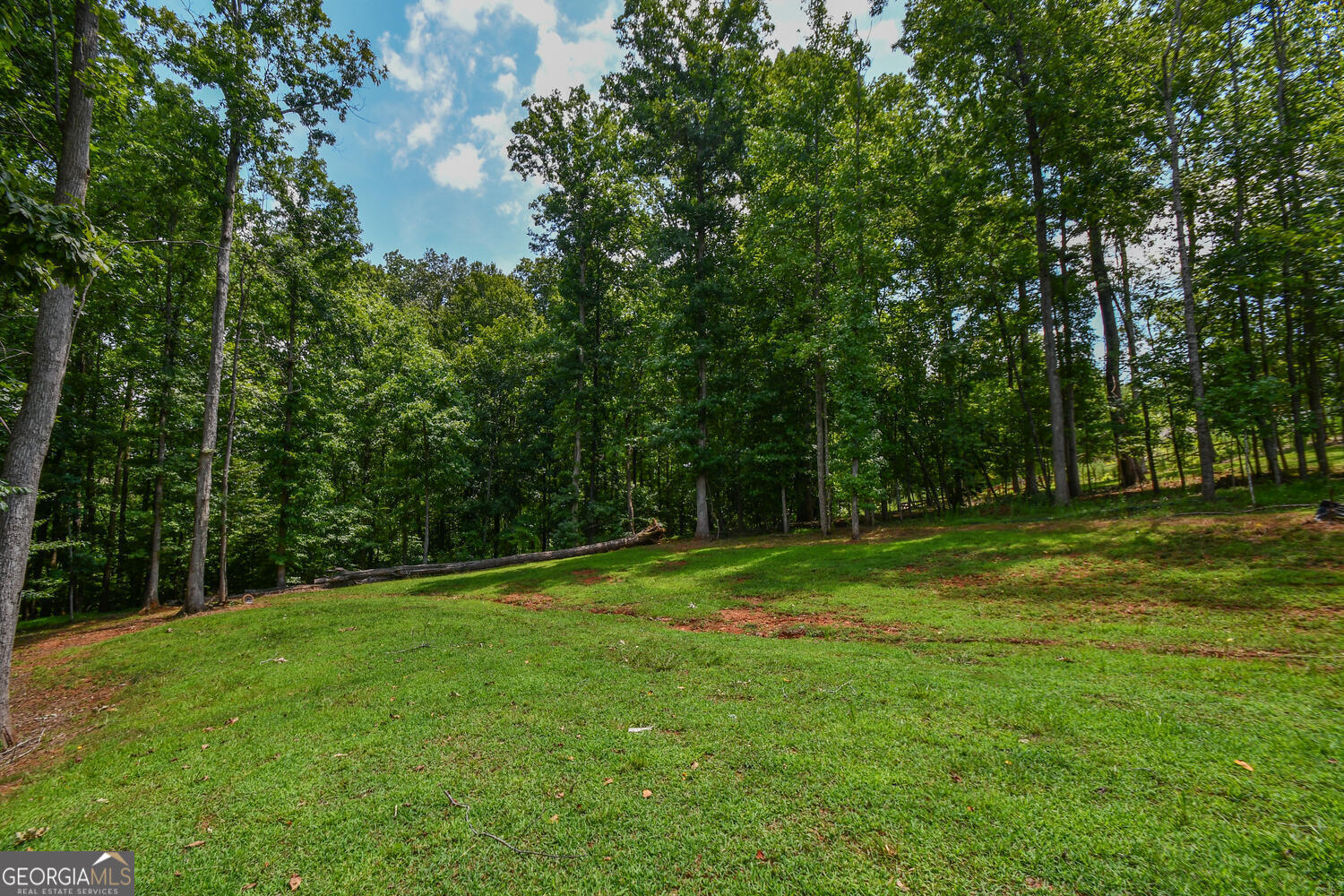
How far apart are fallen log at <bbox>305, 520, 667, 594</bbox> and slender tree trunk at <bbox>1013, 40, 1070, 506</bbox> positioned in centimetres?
1601

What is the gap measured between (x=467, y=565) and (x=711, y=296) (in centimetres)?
1639

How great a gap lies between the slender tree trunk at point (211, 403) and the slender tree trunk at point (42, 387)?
28.6ft

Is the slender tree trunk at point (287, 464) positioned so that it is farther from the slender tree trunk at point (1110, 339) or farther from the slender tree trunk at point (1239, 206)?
the slender tree trunk at point (1110, 339)

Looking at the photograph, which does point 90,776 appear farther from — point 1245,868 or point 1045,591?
point 1045,591

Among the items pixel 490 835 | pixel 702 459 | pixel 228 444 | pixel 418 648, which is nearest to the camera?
pixel 490 835

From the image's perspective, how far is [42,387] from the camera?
219 inches

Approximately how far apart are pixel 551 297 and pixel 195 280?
15893 mm

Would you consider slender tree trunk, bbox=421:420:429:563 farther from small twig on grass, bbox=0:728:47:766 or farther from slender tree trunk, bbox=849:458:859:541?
slender tree trunk, bbox=849:458:859:541

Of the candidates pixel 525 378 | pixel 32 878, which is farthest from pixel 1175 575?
pixel 525 378

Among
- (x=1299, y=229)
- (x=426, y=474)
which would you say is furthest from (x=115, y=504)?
(x=1299, y=229)

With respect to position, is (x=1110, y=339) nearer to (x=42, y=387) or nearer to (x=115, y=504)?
(x=42, y=387)

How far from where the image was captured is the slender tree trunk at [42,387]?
5.25m

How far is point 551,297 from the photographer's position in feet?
92.7

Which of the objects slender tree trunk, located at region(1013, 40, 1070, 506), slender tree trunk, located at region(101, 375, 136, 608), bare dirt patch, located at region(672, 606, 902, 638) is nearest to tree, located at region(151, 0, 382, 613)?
slender tree trunk, located at region(101, 375, 136, 608)
